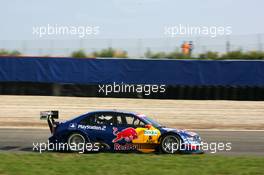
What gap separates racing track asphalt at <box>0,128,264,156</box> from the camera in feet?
50.5

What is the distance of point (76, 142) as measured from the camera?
14.8 metres

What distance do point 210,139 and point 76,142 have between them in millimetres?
4936

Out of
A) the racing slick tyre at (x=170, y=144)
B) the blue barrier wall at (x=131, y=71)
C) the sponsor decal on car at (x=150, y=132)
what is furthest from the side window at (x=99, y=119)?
the blue barrier wall at (x=131, y=71)

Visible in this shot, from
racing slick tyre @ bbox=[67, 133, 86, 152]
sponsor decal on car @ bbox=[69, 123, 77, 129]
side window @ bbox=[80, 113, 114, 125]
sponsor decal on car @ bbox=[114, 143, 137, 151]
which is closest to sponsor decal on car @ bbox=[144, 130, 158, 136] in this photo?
sponsor decal on car @ bbox=[114, 143, 137, 151]

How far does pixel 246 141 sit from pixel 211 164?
268 inches

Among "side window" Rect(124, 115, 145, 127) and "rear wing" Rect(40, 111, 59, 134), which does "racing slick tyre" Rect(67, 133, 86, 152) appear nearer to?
"rear wing" Rect(40, 111, 59, 134)

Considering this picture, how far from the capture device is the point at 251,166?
10.8 meters

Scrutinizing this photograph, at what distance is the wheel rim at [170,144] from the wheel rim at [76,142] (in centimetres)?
211

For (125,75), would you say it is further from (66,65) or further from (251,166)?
(251,166)

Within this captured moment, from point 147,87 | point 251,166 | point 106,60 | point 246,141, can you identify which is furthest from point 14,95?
point 251,166

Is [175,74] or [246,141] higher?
[175,74]

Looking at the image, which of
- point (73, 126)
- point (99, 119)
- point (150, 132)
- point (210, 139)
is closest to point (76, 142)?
point (73, 126)

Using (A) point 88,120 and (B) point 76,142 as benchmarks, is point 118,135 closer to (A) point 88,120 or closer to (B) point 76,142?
(A) point 88,120

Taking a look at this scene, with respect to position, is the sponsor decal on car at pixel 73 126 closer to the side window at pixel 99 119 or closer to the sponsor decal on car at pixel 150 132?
the side window at pixel 99 119
